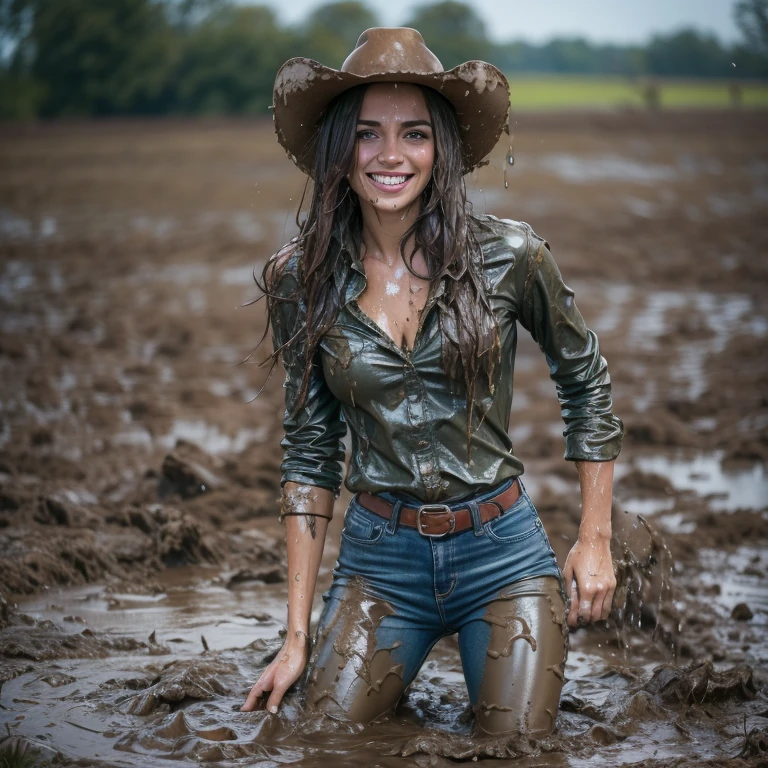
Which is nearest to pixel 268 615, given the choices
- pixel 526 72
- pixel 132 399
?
pixel 132 399

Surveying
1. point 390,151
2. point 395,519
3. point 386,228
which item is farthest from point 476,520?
point 390,151

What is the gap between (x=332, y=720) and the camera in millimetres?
3209

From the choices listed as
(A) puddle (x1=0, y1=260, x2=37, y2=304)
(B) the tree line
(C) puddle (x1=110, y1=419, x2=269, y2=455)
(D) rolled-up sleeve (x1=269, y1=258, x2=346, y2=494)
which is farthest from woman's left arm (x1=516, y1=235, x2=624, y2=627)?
(B) the tree line

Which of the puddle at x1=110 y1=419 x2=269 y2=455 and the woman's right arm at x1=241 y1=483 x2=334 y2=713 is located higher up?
the woman's right arm at x1=241 y1=483 x2=334 y2=713

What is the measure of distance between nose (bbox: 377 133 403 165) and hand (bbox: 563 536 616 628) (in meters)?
1.11

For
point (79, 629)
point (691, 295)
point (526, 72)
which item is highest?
point (526, 72)

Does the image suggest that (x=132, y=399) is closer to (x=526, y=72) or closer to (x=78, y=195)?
(x=78, y=195)

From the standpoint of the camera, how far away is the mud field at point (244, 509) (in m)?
3.29

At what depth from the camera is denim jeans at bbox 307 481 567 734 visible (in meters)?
3.17

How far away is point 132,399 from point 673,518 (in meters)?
3.64

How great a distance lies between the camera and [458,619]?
10.9 feet

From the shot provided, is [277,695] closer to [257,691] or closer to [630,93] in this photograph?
[257,691]

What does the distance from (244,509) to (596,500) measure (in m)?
2.62

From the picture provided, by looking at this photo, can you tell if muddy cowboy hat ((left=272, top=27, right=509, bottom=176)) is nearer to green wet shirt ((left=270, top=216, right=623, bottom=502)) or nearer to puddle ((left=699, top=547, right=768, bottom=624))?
green wet shirt ((left=270, top=216, right=623, bottom=502))
